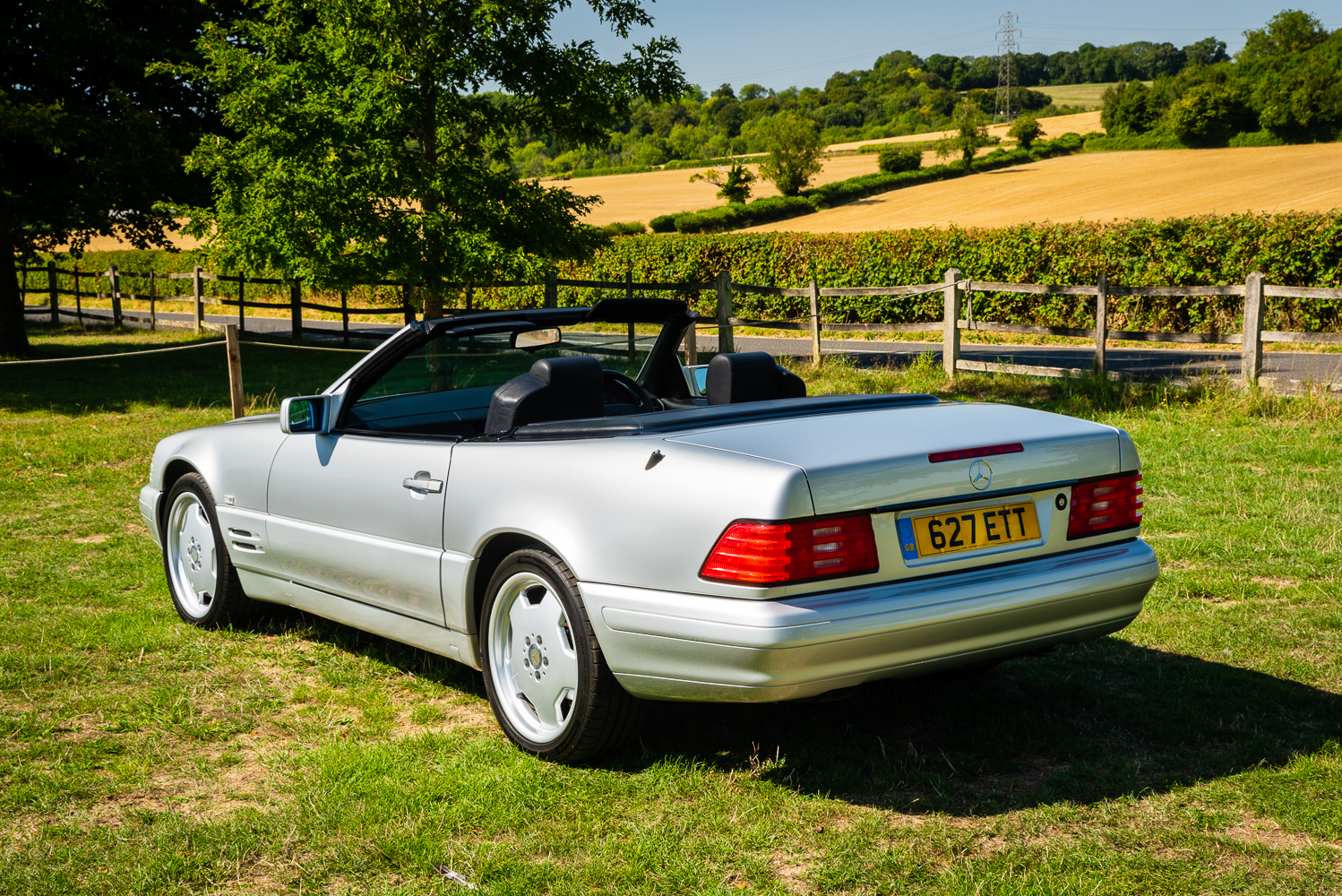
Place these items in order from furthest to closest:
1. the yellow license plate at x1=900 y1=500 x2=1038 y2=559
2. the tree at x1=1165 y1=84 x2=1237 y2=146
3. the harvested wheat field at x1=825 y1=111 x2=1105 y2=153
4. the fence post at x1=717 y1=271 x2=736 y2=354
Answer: the harvested wheat field at x1=825 y1=111 x2=1105 y2=153, the tree at x1=1165 y1=84 x2=1237 y2=146, the fence post at x1=717 y1=271 x2=736 y2=354, the yellow license plate at x1=900 y1=500 x2=1038 y2=559

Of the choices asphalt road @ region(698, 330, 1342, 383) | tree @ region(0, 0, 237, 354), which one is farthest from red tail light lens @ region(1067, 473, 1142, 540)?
tree @ region(0, 0, 237, 354)

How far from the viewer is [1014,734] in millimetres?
3832

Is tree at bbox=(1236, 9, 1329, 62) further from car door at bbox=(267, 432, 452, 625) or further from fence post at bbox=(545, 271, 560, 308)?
car door at bbox=(267, 432, 452, 625)

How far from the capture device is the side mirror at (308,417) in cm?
461

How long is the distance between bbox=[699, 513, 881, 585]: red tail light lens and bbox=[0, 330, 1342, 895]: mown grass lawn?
73 centimetres

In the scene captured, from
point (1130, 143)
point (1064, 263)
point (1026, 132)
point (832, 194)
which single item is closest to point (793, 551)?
point (1064, 263)

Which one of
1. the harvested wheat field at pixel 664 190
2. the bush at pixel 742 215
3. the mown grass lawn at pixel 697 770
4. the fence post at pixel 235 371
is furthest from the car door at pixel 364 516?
the harvested wheat field at pixel 664 190

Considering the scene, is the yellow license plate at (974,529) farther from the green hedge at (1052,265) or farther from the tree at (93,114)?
the green hedge at (1052,265)

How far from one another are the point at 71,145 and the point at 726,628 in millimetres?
18561

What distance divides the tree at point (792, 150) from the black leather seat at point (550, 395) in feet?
191

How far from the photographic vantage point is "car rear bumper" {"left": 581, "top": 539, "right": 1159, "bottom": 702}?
10.0 feet

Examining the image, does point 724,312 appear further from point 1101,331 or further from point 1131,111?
point 1131,111

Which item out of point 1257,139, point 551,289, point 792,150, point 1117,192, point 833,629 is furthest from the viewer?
point 1257,139

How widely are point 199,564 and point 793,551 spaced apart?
3613 millimetres
